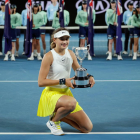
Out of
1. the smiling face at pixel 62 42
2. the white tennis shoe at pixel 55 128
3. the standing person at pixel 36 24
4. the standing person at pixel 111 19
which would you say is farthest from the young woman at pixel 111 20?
the white tennis shoe at pixel 55 128

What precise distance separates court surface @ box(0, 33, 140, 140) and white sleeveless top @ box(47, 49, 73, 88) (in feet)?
2.42

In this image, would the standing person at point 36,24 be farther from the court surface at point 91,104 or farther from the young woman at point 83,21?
the court surface at point 91,104

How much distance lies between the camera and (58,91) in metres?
5.05

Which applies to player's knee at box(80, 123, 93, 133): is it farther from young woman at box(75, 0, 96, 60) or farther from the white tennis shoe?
young woman at box(75, 0, 96, 60)

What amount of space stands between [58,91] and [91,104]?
65.2 inches

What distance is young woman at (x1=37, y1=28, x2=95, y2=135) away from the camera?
4.80m

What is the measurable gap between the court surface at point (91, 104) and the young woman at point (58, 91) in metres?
0.15

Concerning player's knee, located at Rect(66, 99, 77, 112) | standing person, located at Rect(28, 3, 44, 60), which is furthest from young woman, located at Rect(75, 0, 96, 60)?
player's knee, located at Rect(66, 99, 77, 112)

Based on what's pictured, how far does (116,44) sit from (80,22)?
1412 millimetres

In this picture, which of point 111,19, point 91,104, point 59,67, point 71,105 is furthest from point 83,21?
point 71,105

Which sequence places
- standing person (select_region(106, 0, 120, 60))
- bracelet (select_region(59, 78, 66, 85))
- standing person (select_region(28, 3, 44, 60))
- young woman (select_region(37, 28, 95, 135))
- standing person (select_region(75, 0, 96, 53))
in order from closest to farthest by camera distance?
bracelet (select_region(59, 78, 66, 85))
young woman (select_region(37, 28, 95, 135))
standing person (select_region(106, 0, 120, 60))
standing person (select_region(28, 3, 44, 60))
standing person (select_region(75, 0, 96, 53))

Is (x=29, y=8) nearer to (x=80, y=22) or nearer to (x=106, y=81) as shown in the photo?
(x=80, y=22)
